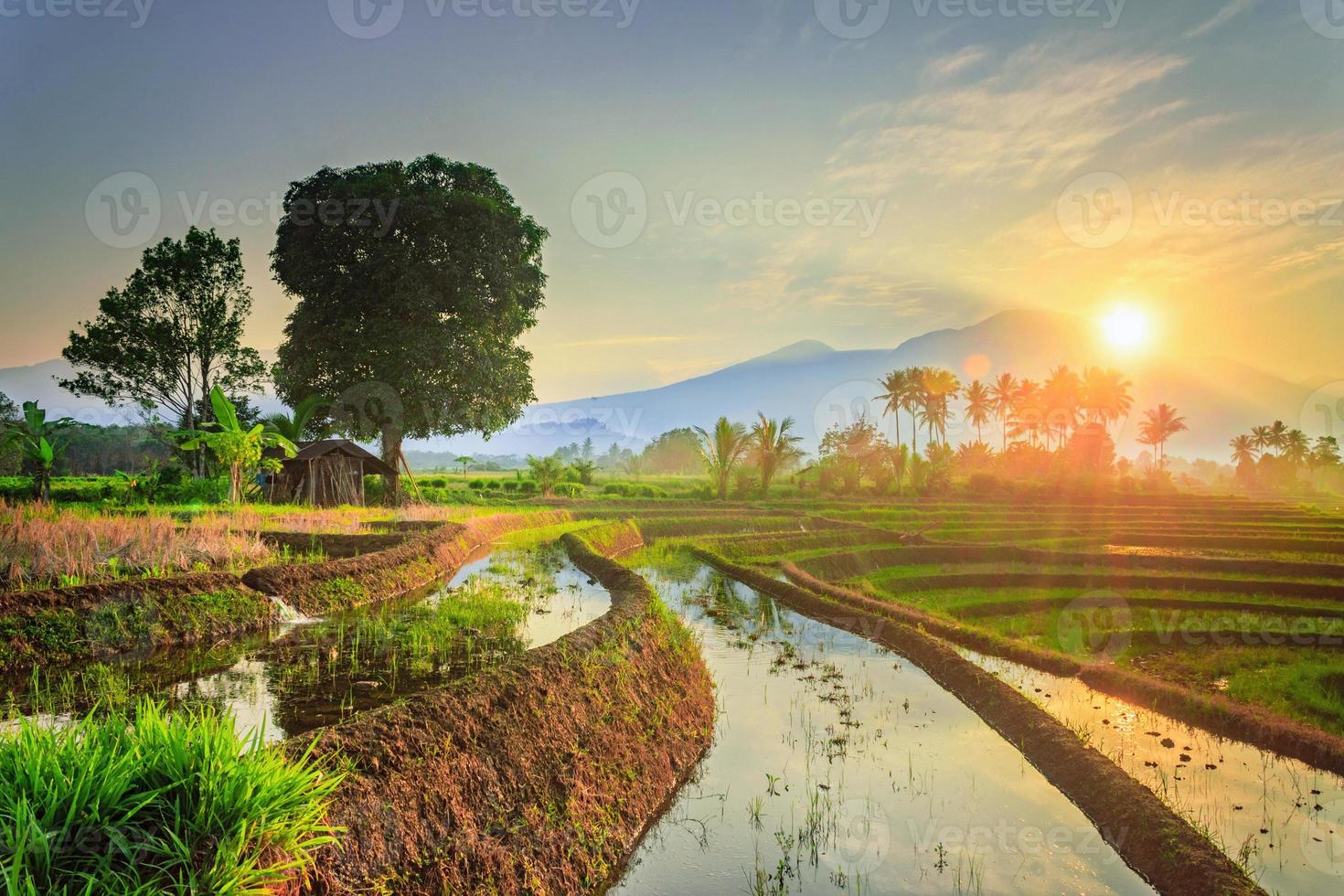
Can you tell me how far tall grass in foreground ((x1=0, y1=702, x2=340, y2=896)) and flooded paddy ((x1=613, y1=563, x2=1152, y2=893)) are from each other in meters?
2.87

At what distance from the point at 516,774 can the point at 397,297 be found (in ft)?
82.6

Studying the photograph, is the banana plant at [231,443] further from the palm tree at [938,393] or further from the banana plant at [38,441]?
the palm tree at [938,393]

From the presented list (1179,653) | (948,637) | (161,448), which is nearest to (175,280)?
(161,448)

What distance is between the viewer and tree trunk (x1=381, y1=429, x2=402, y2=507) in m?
29.8

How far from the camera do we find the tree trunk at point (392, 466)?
2978 centimetres

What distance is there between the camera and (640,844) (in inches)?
236

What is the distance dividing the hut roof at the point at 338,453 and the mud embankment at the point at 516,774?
2356 cm

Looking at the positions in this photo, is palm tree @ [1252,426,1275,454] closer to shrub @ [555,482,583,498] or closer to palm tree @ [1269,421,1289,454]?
palm tree @ [1269,421,1289,454]

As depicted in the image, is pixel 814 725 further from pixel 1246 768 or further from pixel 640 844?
pixel 1246 768

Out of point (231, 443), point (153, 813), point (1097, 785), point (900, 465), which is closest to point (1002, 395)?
point (900, 465)

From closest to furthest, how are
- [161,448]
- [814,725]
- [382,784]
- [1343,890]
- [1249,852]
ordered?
1. [382,784]
2. [1343,890]
3. [1249,852]
4. [814,725]
5. [161,448]

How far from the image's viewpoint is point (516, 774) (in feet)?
17.7

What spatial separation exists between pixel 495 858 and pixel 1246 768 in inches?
337

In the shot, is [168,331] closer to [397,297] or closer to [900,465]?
[397,297]
